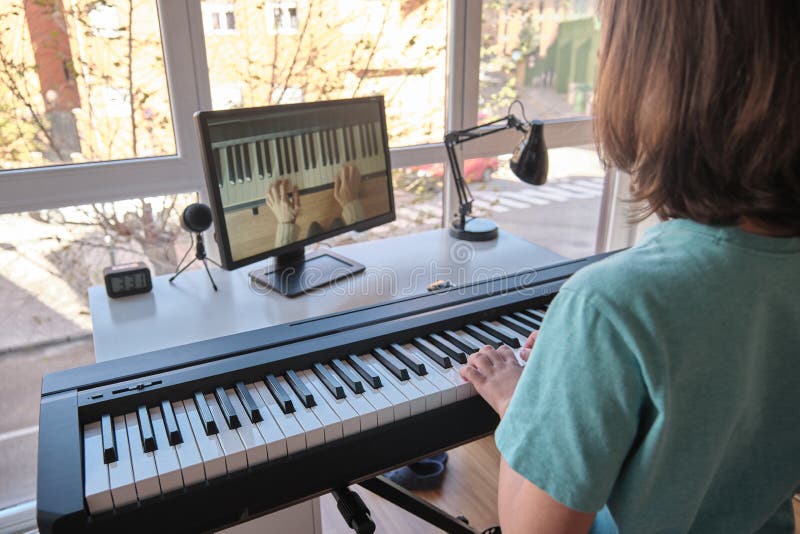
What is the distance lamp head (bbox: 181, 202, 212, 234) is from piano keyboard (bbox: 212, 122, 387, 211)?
0.24m

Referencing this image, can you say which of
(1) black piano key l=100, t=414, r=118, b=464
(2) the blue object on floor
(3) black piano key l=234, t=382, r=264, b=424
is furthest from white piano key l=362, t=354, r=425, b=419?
(2) the blue object on floor

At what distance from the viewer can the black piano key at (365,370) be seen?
1.08 m

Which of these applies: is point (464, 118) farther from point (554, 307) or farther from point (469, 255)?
point (554, 307)

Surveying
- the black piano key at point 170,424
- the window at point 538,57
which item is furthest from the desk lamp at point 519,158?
the black piano key at point 170,424

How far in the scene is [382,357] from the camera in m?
1.17

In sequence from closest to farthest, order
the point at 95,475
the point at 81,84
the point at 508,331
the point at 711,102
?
the point at 711,102
the point at 95,475
the point at 508,331
the point at 81,84

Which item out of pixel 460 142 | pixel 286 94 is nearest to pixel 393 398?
pixel 460 142

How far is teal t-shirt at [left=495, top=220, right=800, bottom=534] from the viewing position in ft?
1.82

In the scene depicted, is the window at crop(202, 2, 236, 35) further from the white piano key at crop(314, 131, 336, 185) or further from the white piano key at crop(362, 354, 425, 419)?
the white piano key at crop(362, 354, 425, 419)

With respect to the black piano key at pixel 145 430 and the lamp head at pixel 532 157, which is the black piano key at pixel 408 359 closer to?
the black piano key at pixel 145 430

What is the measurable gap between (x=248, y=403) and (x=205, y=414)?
2.8 inches

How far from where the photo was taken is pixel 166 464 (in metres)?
0.88

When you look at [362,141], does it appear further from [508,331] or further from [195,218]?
[508,331]

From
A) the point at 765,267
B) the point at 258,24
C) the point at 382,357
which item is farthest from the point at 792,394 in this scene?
the point at 258,24
